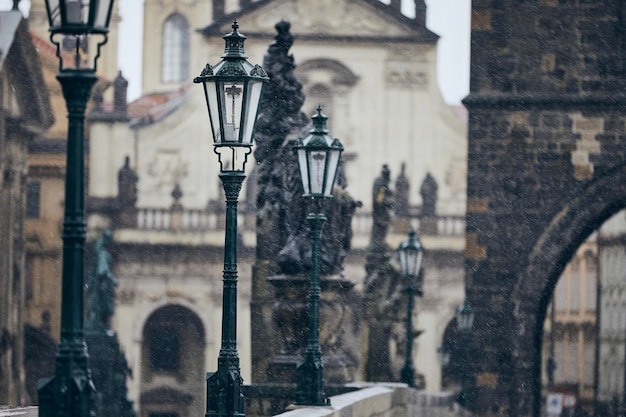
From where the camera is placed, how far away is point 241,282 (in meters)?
60.8

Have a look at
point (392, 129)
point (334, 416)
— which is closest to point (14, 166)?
point (392, 129)

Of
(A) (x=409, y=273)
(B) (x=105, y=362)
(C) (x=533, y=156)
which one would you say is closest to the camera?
(C) (x=533, y=156)

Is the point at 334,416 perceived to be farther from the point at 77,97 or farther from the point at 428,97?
the point at 428,97

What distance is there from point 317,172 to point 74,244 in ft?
25.7

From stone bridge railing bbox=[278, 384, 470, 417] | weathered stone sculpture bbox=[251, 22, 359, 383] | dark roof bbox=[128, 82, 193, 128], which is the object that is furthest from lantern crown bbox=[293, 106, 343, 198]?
dark roof bbox=[128, 82, 193, 128]

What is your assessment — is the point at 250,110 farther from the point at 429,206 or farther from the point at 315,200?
the point at 429,206

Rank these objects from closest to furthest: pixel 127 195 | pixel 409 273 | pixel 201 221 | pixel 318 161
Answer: pixel 318 161, pixel 409 273, pixel 127 195, pixel 201 221

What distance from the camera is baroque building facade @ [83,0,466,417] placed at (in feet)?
204

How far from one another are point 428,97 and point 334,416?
4732 cm

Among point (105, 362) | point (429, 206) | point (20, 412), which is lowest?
point (105, 362)


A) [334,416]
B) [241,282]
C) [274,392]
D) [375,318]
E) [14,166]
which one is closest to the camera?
[334,416]

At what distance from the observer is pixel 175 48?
3369 inches

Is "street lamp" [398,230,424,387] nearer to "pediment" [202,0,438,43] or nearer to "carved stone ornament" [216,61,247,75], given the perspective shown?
"carved stone ornament" [216,61,247,75]

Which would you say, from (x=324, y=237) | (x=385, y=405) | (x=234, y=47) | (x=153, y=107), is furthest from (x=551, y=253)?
(x=153, y=107)
